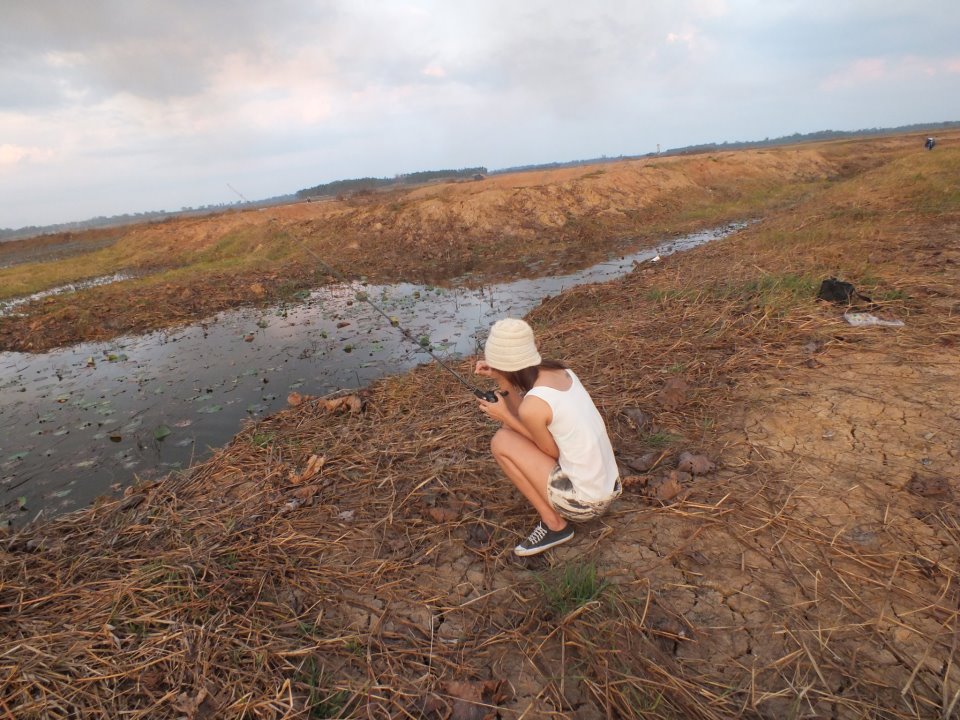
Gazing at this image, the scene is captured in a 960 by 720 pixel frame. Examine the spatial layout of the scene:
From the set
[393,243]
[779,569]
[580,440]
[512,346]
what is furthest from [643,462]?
[393,243]

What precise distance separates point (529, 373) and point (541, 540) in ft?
3.39

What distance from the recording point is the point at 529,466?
273cm

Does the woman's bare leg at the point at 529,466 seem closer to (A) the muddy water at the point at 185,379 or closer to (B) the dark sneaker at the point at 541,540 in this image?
(B) the dark sneaker at the point at 541,540

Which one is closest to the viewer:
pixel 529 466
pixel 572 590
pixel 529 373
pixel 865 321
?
pixel 572 590

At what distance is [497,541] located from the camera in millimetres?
2947

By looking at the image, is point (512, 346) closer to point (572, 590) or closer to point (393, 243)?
point (572, 590)

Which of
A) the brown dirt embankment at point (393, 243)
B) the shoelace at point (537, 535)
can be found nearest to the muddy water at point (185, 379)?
the brown dirt embankment at point (393, 243)

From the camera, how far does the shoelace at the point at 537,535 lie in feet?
9.11

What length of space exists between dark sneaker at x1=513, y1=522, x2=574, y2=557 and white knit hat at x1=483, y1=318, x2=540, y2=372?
41.6 inches

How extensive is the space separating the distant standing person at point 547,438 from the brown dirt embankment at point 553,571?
277 mm

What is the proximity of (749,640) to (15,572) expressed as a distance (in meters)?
4.29

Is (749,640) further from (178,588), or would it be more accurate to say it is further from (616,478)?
(178,588)

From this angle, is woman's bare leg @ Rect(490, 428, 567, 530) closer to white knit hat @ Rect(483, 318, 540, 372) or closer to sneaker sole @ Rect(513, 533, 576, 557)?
sneaker sole @ Rect(513, 533, 576, 557)

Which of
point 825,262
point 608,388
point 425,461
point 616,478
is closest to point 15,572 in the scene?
point 425,461
